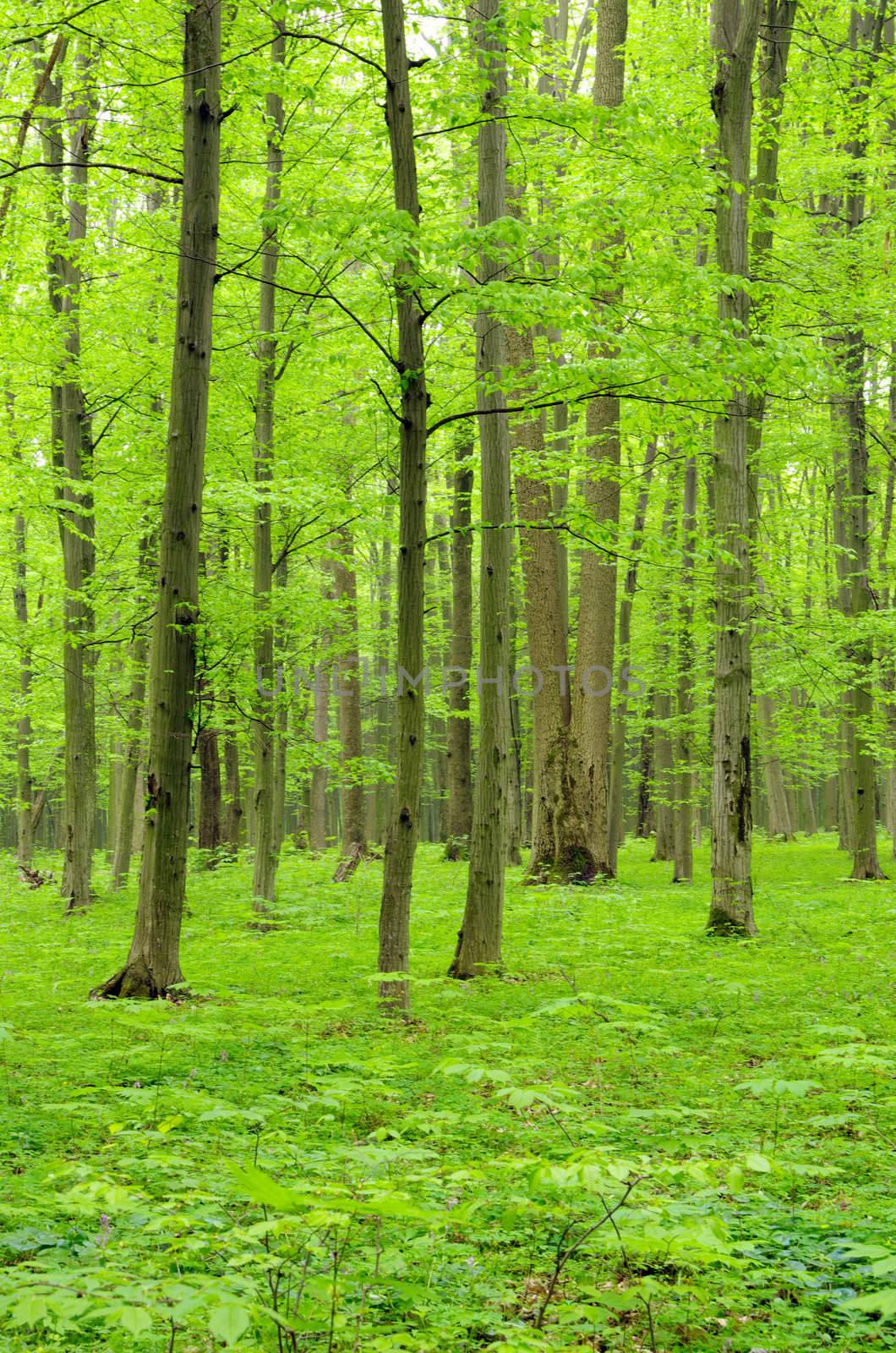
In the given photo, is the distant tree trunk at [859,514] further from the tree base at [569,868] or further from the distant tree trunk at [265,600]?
the distant tree trunk at [265,600]

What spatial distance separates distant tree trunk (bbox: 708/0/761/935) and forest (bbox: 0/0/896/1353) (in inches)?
1.7

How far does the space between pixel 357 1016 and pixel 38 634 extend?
908 centimetres

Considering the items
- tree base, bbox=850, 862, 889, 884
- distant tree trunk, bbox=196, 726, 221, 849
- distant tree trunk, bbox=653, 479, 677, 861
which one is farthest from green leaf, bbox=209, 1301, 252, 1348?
distant tree trunk, bbox=196, 726, 221, 849

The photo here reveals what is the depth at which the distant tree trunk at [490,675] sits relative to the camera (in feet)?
27.6

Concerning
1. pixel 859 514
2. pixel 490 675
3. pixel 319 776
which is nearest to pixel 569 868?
pixel 490 675

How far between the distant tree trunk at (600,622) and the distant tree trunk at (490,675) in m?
6.72

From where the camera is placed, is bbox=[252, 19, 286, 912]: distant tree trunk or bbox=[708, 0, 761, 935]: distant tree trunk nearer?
bbox=[708, 0, 761, 935]: distant tree trunk

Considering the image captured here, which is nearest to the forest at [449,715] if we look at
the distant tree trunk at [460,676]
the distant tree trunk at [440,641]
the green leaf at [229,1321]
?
the green leaf at [229,1321]

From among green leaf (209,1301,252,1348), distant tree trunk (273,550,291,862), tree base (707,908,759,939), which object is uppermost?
distant tree trunk (273,550,291,862)

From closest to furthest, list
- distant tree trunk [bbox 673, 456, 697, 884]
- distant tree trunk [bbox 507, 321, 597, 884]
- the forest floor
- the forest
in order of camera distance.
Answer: the forest floor < the forest < distant tree trunk [bbox 507, 321, 597, 884] < distant tree trunk [bbox 673, 456, 697, 884]

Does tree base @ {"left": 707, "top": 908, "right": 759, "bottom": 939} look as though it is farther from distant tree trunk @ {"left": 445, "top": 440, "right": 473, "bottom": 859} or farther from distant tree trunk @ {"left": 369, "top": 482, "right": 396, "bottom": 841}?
distant tree trunk @ {"left": 369, "top": 482, "right": 396, "bottom": 841}

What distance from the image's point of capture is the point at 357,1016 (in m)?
7.35

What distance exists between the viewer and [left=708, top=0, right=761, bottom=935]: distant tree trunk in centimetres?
1037

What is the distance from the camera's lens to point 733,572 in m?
10.5
